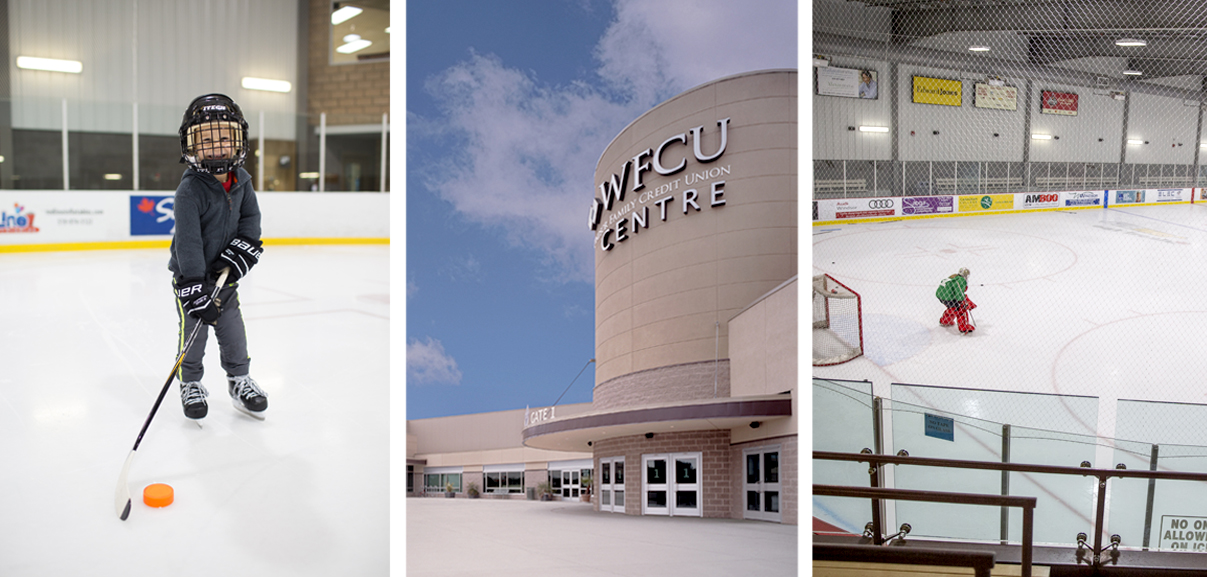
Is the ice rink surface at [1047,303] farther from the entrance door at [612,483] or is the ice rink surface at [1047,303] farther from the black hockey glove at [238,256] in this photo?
the black hockey glove at [238,256]

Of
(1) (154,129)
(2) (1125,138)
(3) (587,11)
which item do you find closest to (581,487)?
(3) (587,11)

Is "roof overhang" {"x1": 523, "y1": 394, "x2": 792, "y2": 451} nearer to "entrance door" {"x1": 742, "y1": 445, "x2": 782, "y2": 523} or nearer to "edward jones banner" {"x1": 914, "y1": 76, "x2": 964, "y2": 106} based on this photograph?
"entrance door" {"x1": 742, "y1": 445, "x2": 782, "y2": 523}

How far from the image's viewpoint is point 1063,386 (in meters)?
5.64

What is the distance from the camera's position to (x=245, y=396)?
8.29 ft

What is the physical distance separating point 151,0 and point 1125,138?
10.4 meters

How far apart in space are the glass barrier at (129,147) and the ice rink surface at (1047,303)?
5407 mm

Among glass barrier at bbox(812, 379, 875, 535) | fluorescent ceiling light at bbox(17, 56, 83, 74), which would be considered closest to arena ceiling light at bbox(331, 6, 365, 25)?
fluorescent ceiling light at bbox(17, 56, 83, 74)

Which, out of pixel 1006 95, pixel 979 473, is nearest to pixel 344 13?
pixel 1006 95

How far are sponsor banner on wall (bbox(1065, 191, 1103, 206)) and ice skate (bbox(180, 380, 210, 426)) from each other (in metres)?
7.78

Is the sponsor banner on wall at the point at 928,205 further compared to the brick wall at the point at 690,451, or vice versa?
the sponsor banner on wall at the point at 928,205

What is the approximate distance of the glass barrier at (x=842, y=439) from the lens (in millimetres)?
3164

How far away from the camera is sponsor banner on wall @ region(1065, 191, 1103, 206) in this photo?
7.25m

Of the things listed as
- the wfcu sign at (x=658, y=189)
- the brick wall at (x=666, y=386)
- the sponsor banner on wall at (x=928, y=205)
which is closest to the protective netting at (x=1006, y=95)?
the sponsor banner on wall at (x=928, y=205)

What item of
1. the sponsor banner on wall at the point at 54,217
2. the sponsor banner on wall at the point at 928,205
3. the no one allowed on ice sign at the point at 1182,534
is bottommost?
the no one allowed on ice sign at the point at 1182,534
